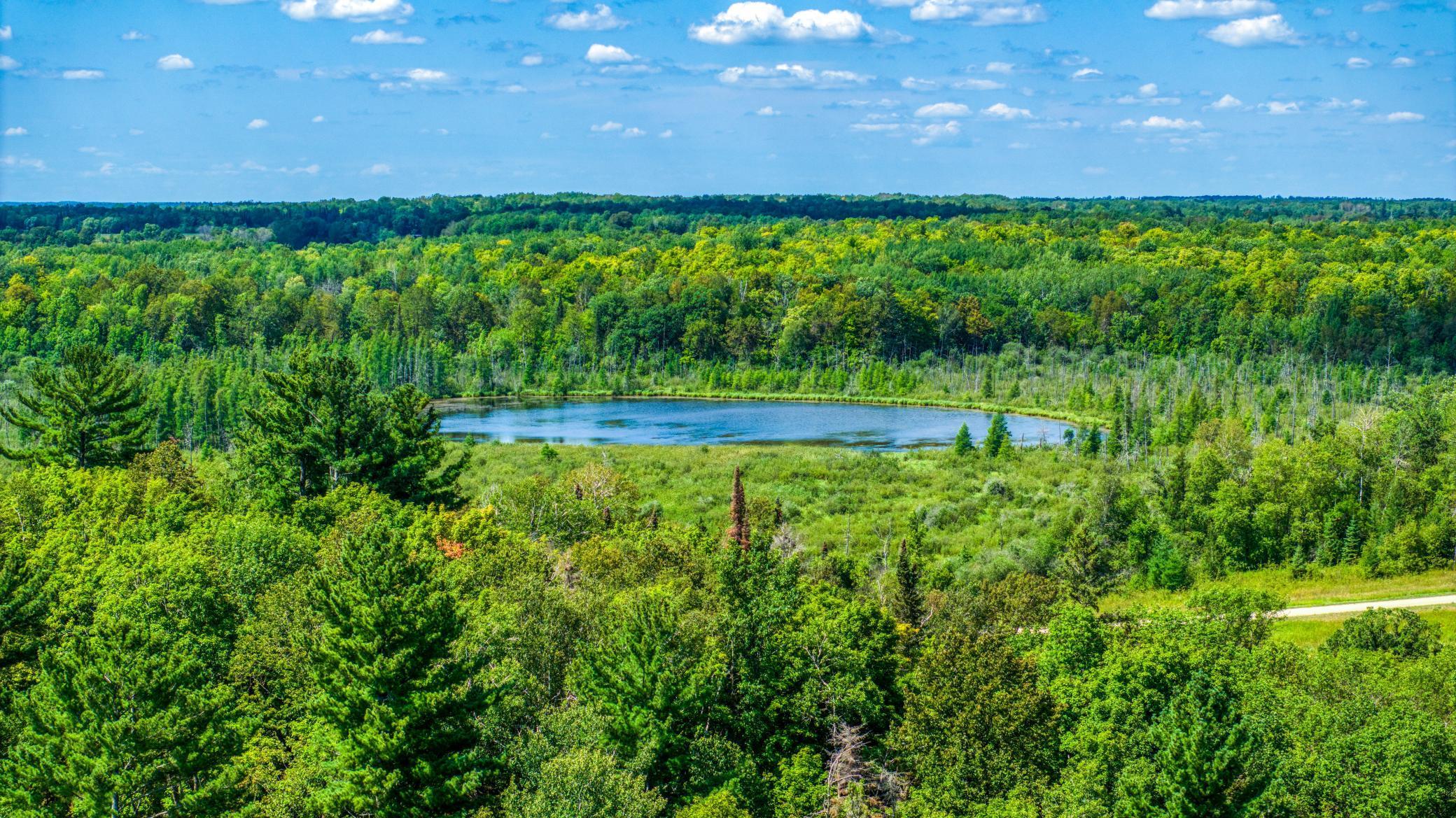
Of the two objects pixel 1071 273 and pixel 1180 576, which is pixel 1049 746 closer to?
pixel 1180 576

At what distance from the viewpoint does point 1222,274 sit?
143 m

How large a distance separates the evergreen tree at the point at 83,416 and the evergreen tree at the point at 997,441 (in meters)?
47.4

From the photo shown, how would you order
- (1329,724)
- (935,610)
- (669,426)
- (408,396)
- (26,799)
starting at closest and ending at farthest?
(26,799)
(1329,724)
(935,610)
(408,396)
(669,426)

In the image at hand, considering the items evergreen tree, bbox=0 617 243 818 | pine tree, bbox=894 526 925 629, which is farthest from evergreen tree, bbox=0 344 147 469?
pine tree, bbox=894 526 925 629

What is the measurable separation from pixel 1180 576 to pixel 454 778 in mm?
36575

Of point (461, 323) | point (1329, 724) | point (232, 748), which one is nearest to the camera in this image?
point (232, 748)

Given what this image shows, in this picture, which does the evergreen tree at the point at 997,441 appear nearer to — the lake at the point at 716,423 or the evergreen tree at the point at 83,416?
the lake at the point at 716,423

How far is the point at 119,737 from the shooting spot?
2078cm

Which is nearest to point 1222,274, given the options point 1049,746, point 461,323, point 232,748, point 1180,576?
point 461,323

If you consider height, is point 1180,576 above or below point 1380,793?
below

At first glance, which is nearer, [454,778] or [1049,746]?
[454,778]

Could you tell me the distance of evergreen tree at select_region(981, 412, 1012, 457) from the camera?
7569cm

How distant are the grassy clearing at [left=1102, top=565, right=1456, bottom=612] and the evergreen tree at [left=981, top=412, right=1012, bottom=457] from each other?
23.6m

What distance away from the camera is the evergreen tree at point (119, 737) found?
20.6 m
